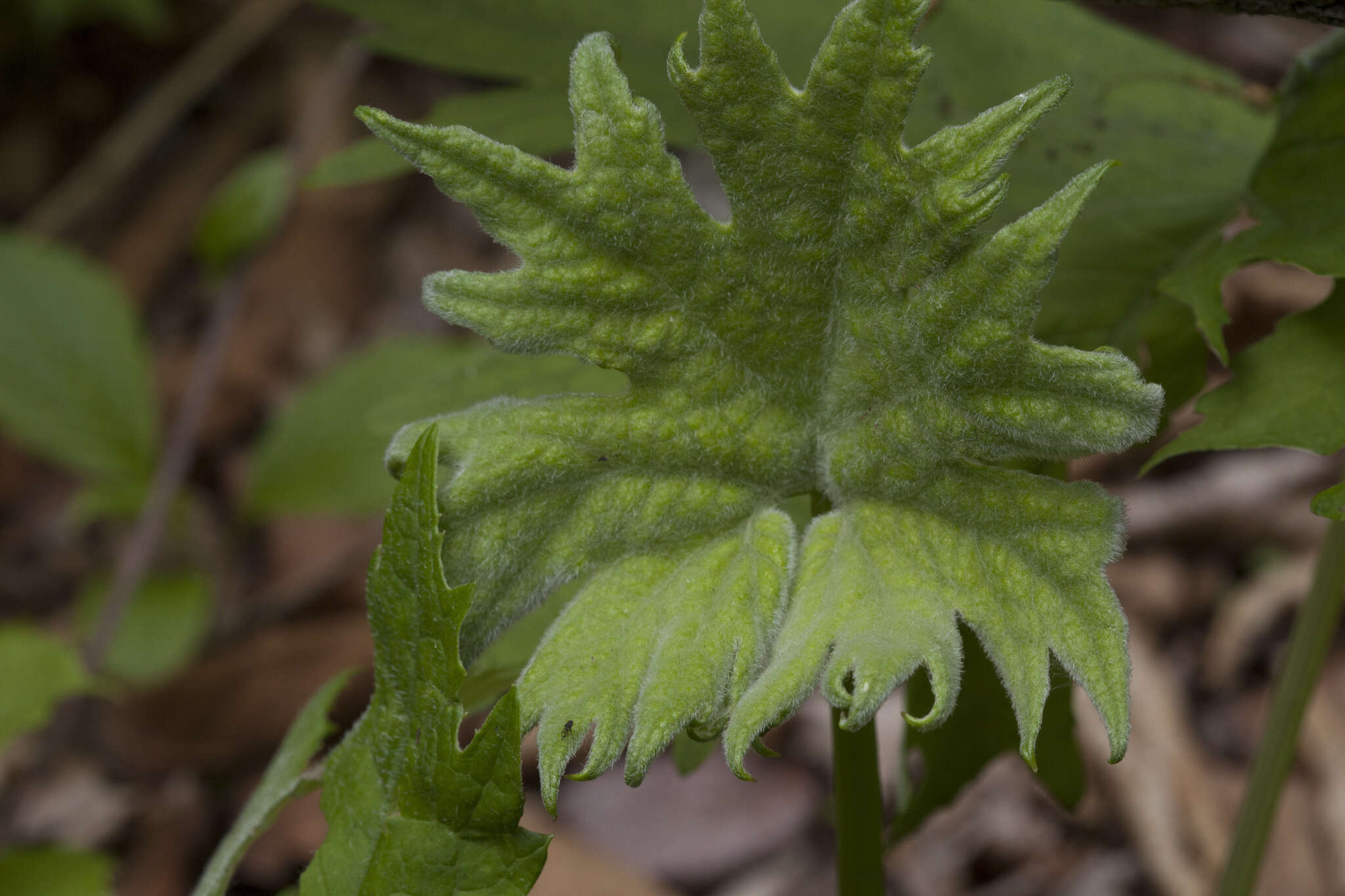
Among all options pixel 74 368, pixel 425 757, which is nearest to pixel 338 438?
pixel 74 368

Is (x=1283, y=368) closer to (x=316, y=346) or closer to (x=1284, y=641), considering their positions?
(x=1284, y=641)

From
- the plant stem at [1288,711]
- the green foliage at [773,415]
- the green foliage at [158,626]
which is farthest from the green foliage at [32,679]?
the plant stem at [1288,711]

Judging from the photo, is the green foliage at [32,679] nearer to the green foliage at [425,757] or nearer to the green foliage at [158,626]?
the green foliage at [158,626]

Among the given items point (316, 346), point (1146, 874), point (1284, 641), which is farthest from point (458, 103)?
point (316, 346)

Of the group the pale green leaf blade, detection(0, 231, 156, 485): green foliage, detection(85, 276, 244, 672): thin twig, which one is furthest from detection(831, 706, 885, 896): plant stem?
detection(0, 231, 156, 485): green foliage

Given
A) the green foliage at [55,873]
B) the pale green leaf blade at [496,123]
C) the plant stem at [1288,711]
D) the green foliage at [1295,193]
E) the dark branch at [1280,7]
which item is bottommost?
the plant stem at [1288,711]

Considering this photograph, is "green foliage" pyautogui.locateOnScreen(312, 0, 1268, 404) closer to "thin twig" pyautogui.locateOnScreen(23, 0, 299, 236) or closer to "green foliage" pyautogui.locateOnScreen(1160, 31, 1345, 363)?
"green foliage" pyautogui.locateOnScreen(1160, 31, 1345, 363)
